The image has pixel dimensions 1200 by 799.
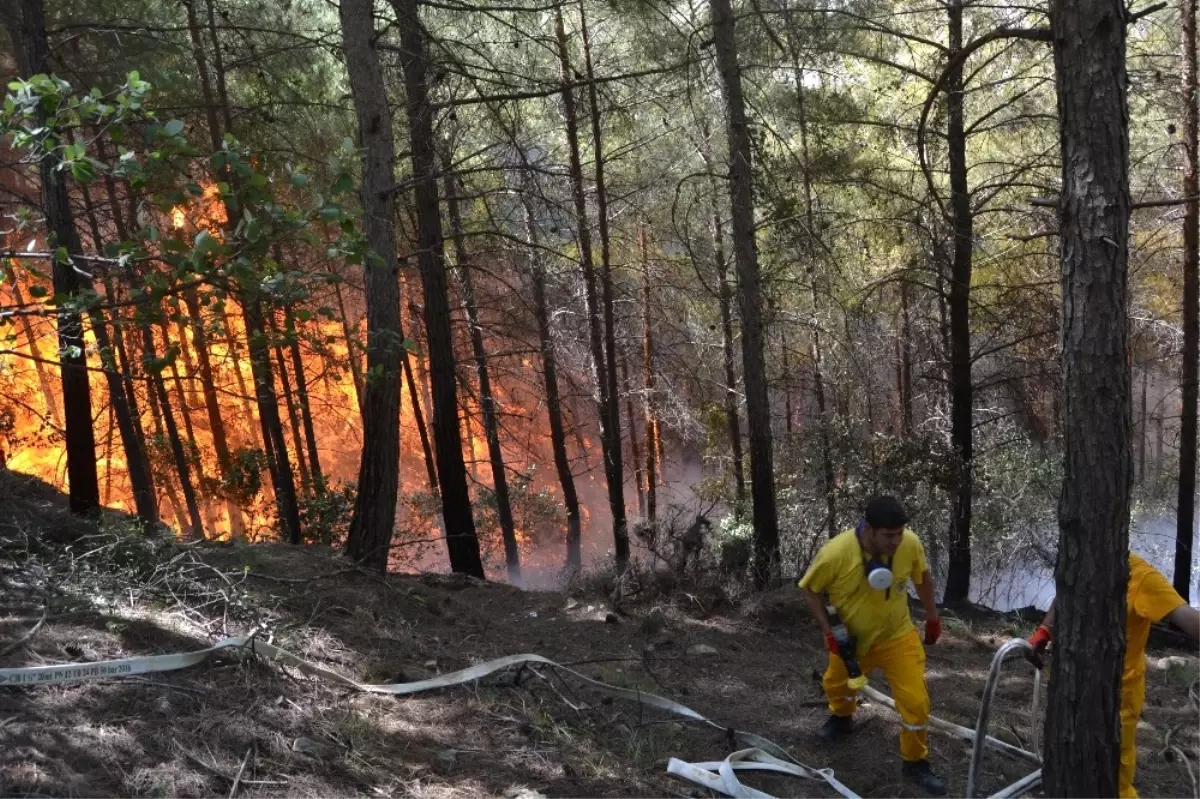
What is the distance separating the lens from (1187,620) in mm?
4285

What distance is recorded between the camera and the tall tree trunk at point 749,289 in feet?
32.4

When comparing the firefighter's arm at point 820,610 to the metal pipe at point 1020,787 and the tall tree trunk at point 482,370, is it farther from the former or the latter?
the tall tree trunk at point 482,370

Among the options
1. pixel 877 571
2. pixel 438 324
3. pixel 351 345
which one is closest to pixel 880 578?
pixel 877 571

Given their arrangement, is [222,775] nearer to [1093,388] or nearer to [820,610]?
[820,610]

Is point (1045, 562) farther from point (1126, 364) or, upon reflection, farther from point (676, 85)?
point (1126, 364)

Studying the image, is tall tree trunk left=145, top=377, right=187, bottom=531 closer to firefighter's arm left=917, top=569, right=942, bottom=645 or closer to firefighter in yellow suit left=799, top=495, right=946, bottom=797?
firefighter in yellow suit left=799, top=495, right=946, bottom=797

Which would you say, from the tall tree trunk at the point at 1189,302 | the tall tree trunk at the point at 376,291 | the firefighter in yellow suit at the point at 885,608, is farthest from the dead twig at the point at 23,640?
the tall tree trunk at the point at 1189,302

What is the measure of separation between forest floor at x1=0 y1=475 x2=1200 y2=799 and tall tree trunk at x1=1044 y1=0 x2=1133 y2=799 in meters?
1.55

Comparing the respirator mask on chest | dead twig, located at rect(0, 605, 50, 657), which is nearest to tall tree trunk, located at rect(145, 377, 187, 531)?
dead twig, located at rect(0, 605, 50, 657)

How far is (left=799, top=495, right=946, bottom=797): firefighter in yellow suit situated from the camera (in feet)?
16.9

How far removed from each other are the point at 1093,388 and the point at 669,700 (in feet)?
11.4

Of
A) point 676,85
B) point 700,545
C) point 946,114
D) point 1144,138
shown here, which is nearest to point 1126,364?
point 700,545

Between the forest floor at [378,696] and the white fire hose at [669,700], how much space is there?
0.23ft

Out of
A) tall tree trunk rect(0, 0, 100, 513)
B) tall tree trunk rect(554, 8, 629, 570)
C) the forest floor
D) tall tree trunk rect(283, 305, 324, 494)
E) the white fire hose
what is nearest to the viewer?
the forest floor
